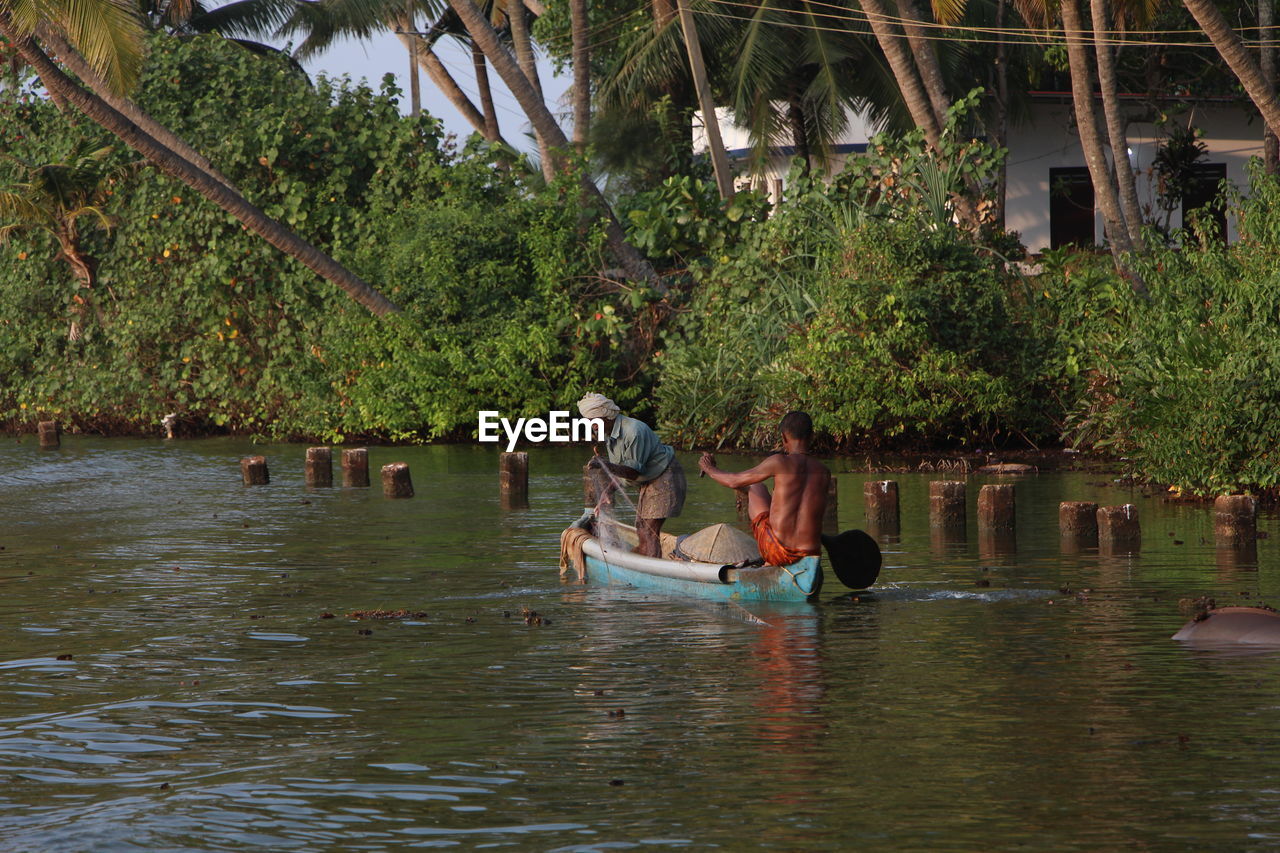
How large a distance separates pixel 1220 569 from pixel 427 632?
19.8 feet

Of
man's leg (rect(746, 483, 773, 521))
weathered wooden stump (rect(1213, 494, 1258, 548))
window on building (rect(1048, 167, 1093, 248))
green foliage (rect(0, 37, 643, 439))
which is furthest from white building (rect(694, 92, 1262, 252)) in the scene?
man's leg (rect(746, 483, 773, 521))

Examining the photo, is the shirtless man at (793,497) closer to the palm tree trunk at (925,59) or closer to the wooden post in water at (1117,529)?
the wooden post in water at (1117,529)

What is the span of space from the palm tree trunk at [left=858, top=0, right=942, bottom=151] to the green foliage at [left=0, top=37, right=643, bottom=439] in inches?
237

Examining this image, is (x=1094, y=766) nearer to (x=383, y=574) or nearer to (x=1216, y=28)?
(x=383, y=574)

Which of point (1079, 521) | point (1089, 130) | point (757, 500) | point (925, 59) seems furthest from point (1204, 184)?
point (757, 500)

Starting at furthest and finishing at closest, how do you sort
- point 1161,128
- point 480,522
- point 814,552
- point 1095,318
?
Answer: point 1161,128
point 1095,318
point 480,522
point 814,552

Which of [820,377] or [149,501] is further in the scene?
[820,377]

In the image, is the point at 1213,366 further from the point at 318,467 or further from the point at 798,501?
the point at 318,467

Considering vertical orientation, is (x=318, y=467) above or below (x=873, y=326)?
below

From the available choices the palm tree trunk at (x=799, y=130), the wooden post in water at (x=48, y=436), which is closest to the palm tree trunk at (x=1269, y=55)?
the palm tree trunk at (x=799, y=130)

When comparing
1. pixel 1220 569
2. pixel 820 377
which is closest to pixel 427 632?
pixel 1220 569

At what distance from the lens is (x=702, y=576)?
11.6 meters

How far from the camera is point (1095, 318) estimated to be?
21.5 metres

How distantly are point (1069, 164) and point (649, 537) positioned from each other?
24869 millimetres
